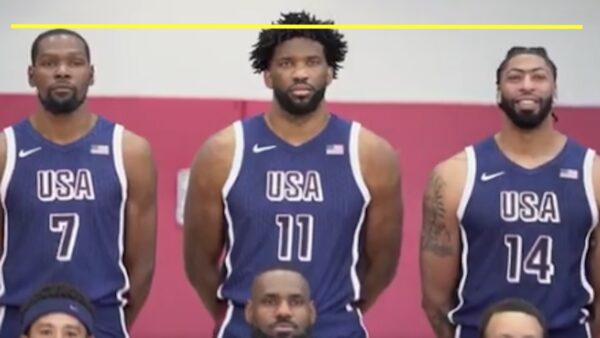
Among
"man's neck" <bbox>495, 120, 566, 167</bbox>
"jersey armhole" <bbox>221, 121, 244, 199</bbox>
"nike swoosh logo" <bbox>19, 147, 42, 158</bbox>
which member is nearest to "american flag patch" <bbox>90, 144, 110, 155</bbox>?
"nike swoosh logo" <bbox>19, 147, 42, 158</bbox>

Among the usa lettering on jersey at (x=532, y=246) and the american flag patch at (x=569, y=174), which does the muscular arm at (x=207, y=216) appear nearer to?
the usa lettering on jersey at (x=532, y=246)

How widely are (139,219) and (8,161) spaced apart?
17.4 inches

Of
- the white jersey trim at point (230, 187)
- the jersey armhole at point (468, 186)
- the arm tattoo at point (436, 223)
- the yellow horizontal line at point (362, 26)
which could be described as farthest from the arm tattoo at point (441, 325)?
the yellow horizontal line at point (362, 26)

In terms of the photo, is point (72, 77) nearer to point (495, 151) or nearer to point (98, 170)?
point (98, 170)

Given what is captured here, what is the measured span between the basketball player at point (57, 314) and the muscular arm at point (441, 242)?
43.5 inches

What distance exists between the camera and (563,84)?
27.0ft

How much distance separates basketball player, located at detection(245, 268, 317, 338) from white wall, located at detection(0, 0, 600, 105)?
171 cm

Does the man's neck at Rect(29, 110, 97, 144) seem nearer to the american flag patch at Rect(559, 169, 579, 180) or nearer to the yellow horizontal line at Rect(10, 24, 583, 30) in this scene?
the yellow horizontal line at Rect(10, 24, 583, 30)

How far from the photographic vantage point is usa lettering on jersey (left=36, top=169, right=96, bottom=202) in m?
6.91

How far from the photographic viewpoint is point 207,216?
700 centimetres

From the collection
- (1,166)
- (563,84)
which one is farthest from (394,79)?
(1,166)

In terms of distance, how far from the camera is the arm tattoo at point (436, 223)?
6930 millimetres

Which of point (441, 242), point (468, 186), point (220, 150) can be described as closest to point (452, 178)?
point (468, 186)

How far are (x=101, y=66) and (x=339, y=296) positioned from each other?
5.61 ft
